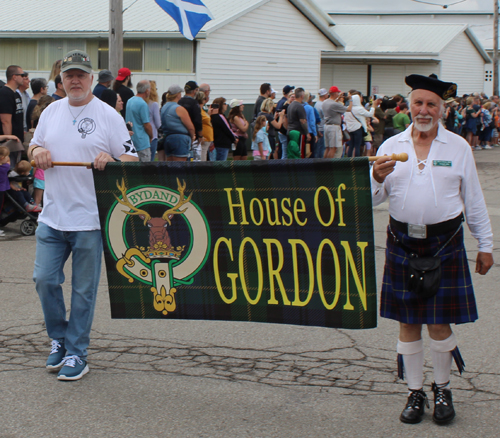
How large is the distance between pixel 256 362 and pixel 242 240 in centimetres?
100

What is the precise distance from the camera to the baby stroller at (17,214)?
357 inches

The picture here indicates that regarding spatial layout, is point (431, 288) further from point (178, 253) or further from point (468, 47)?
point (468, 47)

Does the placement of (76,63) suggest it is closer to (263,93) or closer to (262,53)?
(263,93)

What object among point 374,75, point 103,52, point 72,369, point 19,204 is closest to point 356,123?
point 19,204

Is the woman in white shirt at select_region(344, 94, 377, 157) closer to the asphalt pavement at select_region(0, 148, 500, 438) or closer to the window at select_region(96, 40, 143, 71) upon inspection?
the window at select_region(96, 40, 143, 71)

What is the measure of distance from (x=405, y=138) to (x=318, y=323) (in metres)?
1.09

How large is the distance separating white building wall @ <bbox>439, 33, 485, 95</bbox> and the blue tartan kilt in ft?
118

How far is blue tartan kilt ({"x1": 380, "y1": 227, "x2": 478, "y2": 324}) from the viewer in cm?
363

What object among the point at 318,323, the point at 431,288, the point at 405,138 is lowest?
the point at 318,323

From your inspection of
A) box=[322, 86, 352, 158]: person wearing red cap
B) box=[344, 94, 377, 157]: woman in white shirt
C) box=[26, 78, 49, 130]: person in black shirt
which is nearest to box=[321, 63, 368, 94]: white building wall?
box=[344, 94, 377, 157]: woman in white shirt

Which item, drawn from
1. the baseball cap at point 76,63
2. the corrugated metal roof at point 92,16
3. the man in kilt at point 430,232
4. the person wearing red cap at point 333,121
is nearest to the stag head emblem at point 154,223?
the baseball cap at point 76,63

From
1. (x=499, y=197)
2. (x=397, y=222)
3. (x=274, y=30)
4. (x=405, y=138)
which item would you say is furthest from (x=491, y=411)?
(x=274, y=30)

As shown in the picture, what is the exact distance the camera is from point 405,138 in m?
3.71

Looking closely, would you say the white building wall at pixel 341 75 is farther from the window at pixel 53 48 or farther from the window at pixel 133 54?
the window at pixel 53 48
